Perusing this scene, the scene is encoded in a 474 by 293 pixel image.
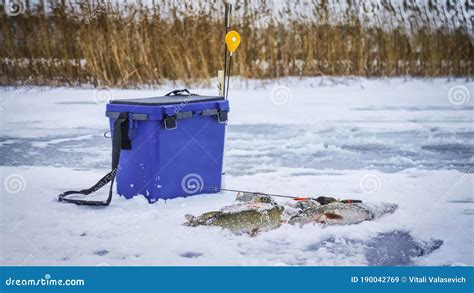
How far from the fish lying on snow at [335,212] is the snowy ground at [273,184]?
6 centimetres

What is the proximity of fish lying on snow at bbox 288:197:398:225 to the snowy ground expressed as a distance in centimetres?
6

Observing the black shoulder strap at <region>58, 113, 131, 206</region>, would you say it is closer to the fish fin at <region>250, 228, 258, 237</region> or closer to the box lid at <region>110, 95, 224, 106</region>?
the box lid at <region>110, 95, 224, 106</region>

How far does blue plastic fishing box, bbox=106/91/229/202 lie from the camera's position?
122 inches

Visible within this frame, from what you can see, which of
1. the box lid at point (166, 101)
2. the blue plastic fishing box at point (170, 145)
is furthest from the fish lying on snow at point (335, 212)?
the box lid at point (166, 101)

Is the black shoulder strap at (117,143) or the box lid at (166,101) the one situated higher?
the box lid at (166,101)

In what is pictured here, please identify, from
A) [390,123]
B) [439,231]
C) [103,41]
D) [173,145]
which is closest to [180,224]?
[173,145]

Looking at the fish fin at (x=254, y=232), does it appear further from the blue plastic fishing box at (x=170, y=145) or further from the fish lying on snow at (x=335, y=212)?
the blue plastic fishing box at (x=170, y=145)

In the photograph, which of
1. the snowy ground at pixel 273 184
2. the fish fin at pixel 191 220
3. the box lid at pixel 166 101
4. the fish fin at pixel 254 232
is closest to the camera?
the snowy ground at pixel 273 184

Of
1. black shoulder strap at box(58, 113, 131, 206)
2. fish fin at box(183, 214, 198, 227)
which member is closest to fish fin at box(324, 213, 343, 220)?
fish fin at box(183, 214, 198, 227)

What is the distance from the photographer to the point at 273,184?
3656mm

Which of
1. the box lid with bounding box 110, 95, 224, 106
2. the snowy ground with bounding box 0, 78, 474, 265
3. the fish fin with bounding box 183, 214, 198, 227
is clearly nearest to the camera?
the snowy ground with bounding box 0, 78, 474, 265

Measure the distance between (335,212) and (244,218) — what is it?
0.43m

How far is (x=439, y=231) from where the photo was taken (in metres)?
2.76

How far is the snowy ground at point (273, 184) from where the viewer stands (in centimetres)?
250
